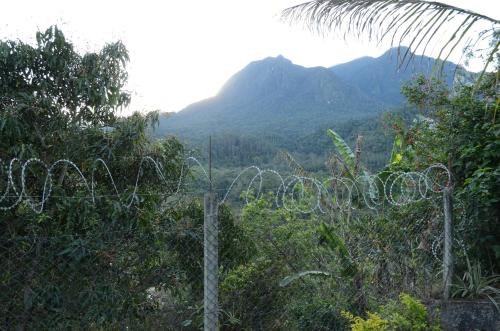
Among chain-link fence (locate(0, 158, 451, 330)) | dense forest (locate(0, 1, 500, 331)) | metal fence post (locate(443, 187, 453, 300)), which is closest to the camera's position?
chain-link fence (locate(0, 158, 451, 330))

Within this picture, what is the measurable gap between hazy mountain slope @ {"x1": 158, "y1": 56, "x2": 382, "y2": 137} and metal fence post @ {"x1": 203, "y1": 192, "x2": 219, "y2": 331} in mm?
21343

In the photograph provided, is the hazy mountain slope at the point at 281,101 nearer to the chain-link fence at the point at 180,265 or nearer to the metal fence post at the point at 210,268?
the chain-link fence at the point at 180,265

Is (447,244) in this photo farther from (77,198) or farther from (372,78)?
(372,78)

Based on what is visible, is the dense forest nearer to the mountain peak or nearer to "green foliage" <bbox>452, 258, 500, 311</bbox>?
"green foliage" <bbox>452, 258, 500, 311</bbox>

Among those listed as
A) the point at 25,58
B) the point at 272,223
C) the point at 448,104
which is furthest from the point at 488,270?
the point at 25,58

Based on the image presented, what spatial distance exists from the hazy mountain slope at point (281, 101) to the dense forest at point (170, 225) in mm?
19147

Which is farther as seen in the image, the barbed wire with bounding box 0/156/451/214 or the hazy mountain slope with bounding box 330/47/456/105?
the hazy mountain slope with bounding box 330/47/456/105

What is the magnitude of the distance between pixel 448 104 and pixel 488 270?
2085 mm

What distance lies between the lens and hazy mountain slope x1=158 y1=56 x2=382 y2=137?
30097 millimetres

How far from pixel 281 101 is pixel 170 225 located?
44.2 meters

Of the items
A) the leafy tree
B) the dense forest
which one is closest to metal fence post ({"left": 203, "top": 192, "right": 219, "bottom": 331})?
the dense forest

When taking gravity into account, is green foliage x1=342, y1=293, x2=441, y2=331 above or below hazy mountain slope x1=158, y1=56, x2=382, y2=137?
below

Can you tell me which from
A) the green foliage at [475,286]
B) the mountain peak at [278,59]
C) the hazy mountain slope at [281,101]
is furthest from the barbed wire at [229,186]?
the mountain peak at [278,59]

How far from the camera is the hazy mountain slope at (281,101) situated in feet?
98.7
